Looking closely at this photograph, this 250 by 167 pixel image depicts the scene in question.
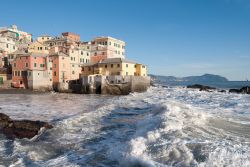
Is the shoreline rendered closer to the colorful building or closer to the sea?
the colorful building

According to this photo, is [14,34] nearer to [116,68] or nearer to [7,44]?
[7,44]

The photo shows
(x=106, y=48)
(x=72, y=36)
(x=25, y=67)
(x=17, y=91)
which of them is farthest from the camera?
(x=72, y=36)

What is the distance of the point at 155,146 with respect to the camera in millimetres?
10422

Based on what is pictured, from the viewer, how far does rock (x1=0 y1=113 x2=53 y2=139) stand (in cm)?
1476

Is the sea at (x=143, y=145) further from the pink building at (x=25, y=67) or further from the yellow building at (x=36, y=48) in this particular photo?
the yellow building at (x=36, y=48)

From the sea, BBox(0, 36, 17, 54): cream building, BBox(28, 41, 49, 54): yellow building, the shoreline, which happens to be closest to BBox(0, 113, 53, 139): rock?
the sea

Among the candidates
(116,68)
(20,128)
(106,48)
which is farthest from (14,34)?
(20,128)

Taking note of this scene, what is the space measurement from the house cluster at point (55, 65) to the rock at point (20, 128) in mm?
40004

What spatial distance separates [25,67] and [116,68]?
20.3m

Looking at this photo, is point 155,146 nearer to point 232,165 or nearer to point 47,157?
point 232,165

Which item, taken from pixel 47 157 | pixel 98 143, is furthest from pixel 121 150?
pixel 47 157

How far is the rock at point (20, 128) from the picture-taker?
14.8 metres

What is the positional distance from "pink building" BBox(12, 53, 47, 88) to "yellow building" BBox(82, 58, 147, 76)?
11.6 meters

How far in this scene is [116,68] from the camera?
60969 mm
